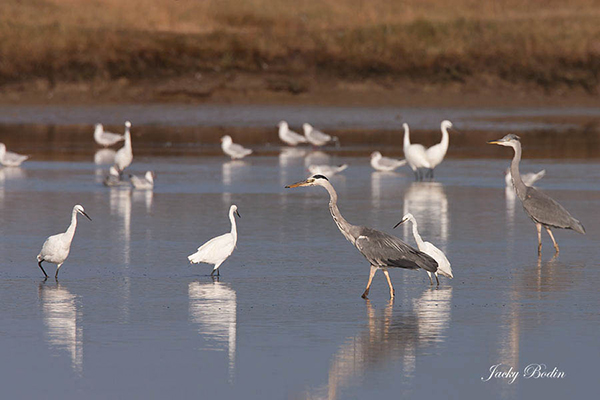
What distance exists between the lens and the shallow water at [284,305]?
29.3 ft

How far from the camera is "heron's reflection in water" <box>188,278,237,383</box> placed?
998 centimetres

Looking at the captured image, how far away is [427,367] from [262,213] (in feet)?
31.7

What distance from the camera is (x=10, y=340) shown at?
10078 mm

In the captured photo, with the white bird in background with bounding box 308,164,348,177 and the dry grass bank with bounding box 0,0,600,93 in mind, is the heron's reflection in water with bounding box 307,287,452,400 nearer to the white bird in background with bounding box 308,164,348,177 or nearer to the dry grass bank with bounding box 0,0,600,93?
the white bird in background with bounding box 308,164,348,177

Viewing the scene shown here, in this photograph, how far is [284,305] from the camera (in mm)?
11648

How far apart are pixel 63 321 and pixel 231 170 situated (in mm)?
15804

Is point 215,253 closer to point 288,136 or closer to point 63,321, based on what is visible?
point 63,321

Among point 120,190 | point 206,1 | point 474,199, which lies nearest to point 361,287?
point 474,199

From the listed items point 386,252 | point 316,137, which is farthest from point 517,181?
point 316,137

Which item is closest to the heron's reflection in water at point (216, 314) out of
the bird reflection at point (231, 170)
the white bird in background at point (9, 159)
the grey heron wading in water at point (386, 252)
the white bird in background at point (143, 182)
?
the grey heron wading in water at point (386, 252)

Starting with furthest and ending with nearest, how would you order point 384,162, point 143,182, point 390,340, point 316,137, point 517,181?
1. point 316,137
2. point 384,162
3. point 143,182
4. point 517,181
5. point 390,340

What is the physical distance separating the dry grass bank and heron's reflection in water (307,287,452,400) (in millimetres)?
35793

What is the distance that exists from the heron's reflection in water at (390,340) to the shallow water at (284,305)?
0.9 inches

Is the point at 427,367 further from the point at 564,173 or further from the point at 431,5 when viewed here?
the point at 431,5
